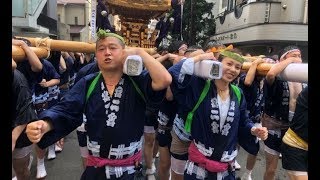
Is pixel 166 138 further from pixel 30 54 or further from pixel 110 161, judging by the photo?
pixel 30 54

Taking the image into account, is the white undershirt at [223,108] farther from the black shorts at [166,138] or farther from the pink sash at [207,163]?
the black shorts at [166,138]

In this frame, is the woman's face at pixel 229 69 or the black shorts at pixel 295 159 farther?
the woman's face at pixel 229 69

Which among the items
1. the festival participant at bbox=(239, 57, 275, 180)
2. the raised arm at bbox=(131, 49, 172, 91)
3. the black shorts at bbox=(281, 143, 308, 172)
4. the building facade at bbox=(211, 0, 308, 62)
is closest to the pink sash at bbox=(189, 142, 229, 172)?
the black shorts at bbox=(281, 143, 308, 172)

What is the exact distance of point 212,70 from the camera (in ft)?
8.30

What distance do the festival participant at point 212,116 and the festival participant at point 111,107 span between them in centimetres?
46

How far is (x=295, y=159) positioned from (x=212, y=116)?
726 millimetres

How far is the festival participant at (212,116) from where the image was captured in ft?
8.87

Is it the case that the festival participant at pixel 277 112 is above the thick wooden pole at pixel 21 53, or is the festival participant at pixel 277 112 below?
below

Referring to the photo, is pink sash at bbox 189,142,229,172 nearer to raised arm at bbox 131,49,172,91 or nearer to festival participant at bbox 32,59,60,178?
raised arm at bbox 131,49,172,91

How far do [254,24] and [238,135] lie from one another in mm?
16580

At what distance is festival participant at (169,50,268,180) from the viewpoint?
106 inches

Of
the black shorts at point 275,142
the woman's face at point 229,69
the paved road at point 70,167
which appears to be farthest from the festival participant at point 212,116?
the paved road at point 70,167

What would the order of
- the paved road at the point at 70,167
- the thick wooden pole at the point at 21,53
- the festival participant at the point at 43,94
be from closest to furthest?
the thick wooden pole at the point at 21,53, the festival participant at the point at 43,94, the paved road at the point at 70,167
